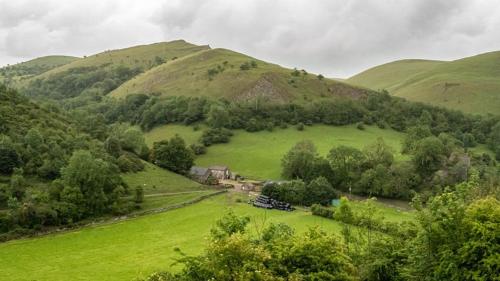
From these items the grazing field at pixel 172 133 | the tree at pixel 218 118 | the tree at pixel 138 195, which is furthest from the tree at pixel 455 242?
the tree at pixel 218 118

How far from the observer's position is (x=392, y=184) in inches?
4183

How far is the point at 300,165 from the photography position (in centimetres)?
11425

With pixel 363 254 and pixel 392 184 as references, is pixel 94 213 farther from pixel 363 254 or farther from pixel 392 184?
pixel 392 184

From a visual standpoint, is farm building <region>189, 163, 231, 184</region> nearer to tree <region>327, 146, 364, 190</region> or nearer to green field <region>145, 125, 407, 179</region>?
green field <region>145, 125, 407, 179</region>

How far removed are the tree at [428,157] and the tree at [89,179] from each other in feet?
237

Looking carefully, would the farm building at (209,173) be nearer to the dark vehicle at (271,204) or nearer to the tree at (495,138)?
the dark vehicle at (271,204)

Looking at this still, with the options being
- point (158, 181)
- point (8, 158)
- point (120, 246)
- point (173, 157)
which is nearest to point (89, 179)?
point (120, 246)

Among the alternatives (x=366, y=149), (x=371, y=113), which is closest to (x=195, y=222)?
(x=366, y=149)

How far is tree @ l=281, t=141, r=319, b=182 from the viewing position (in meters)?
112

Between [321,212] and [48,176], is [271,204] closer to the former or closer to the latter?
[321,212]

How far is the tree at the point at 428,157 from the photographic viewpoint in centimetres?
11119

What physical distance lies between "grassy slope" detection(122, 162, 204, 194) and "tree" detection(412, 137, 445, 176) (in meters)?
52.0

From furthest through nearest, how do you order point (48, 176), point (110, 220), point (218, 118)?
point (218, 118) → point (48, 176) → point (110, 220)

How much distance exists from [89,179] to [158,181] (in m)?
26.0
